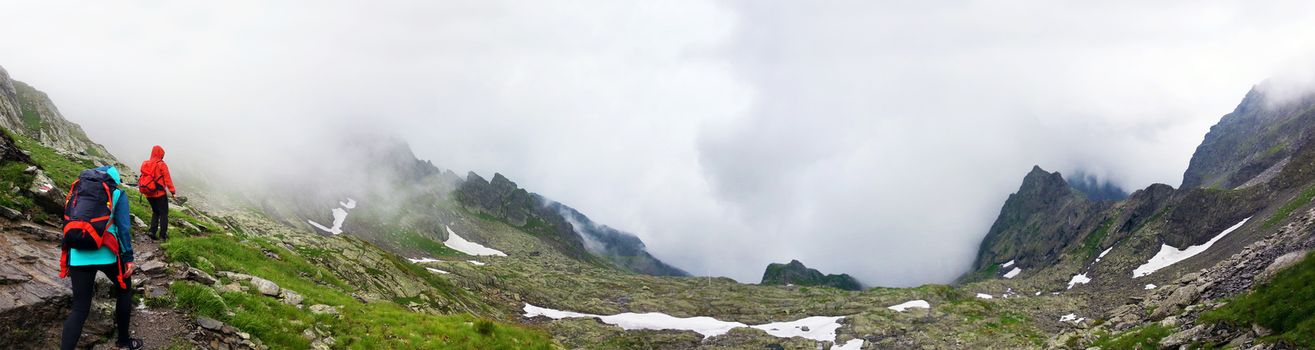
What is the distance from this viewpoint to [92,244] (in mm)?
11438

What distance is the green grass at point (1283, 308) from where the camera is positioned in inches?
944

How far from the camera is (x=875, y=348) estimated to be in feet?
285

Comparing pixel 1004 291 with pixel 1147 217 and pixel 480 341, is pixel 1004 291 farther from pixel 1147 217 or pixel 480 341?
pixel 480 341

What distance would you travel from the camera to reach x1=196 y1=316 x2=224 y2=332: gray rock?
1528 cm

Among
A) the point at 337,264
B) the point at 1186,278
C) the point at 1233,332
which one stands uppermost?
the point at 1186,278

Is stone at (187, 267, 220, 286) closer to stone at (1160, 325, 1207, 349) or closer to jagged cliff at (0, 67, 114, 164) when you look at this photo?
stone at (1160, 325, 1207, 349)

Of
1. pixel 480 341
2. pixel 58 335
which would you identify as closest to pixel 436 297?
pixel 480 341

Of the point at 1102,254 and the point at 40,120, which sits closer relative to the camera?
the point at 40,120

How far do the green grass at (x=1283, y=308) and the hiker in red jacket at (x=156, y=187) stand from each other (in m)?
44.5

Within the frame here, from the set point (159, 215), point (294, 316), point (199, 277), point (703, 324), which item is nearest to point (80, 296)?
point (199, 277)

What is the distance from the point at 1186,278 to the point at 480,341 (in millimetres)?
59097

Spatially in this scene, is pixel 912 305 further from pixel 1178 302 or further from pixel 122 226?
pixel 122 226

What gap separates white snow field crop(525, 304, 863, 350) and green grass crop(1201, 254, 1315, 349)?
228 ft

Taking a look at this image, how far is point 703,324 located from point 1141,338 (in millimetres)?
81440
